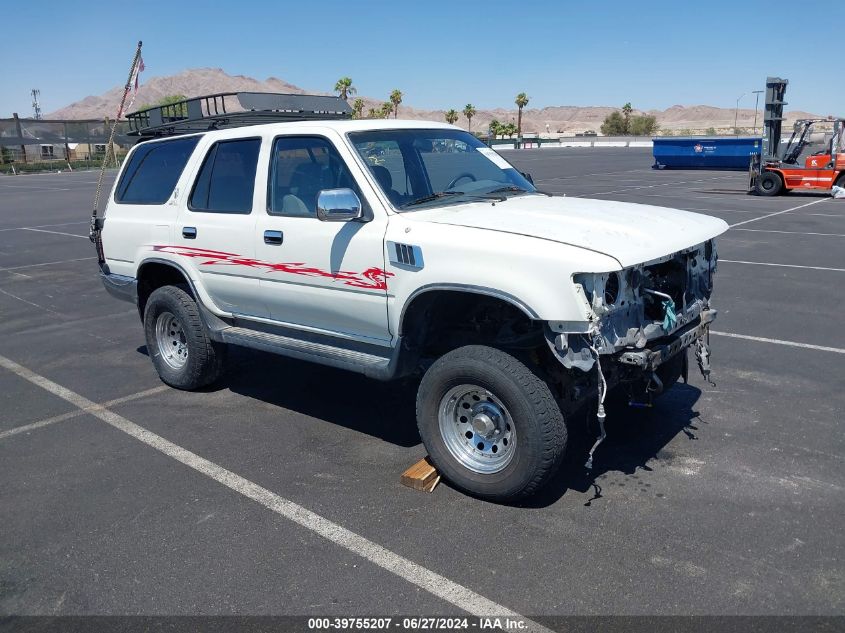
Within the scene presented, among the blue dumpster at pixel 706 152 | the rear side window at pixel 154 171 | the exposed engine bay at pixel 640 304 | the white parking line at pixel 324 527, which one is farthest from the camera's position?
the blue dumpster at pixel 706 152

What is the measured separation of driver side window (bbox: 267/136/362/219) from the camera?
5.02 meters

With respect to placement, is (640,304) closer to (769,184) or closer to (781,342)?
(781,342)

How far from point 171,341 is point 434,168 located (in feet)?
9.27

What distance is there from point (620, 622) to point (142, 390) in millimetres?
4611

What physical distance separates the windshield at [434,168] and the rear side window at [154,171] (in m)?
1.85

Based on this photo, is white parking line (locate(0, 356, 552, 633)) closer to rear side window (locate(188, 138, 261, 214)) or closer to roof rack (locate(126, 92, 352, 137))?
rear side window (locate(188, 138, 261, 214))

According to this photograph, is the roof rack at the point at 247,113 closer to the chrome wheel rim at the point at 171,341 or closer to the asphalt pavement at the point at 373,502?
the chrome wheel rim at the point at 171,341

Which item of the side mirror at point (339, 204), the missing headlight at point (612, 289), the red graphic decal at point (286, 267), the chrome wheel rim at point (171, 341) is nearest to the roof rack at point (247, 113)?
the red graphic decal at point (286, 267)

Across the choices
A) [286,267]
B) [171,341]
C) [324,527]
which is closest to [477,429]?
[324,527]

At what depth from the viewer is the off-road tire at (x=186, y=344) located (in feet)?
19.7

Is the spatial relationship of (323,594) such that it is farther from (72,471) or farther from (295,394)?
(295,394)

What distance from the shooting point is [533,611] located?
3.31 metres

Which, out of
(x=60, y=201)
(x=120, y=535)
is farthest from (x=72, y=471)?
(x=60, y=201)

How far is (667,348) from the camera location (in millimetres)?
4219
